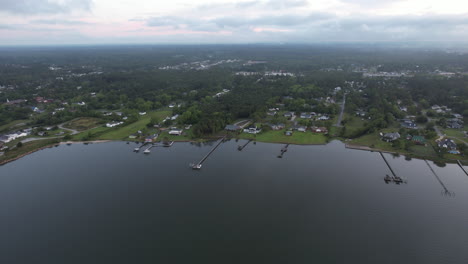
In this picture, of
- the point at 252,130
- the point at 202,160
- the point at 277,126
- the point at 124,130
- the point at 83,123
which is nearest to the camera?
the point at 202,160

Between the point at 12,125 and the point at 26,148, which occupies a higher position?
the point at 26,148

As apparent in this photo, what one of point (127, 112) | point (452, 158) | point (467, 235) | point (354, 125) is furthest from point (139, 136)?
point (452, 158)

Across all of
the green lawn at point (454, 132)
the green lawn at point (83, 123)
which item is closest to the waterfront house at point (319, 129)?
the green lawn at point (454, 132)

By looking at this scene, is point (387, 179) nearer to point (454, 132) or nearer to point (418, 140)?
point (418, 140)

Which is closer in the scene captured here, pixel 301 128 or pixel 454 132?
pixel 454 132

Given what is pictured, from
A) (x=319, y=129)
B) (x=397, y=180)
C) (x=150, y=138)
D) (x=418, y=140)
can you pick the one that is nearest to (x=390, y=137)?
(x=418, y=140)

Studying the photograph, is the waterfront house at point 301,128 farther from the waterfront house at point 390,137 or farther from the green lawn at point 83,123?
the green lawn at point 83,123

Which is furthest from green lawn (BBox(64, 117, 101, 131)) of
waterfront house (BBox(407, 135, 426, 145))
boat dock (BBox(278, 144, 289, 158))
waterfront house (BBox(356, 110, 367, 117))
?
waterfront house (BBox(407, 135, 426, 145))

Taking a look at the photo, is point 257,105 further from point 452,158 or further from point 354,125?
point 452,158
